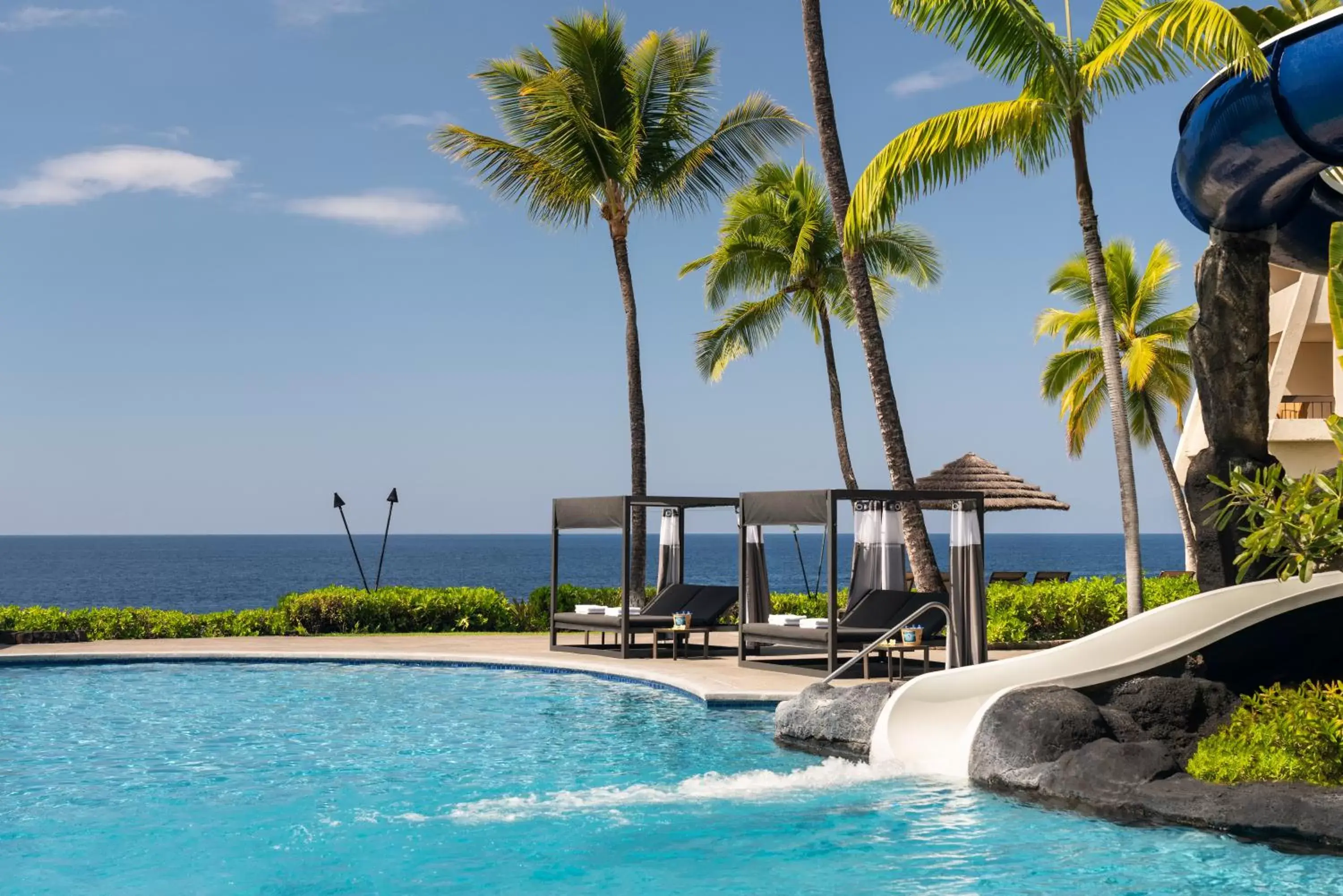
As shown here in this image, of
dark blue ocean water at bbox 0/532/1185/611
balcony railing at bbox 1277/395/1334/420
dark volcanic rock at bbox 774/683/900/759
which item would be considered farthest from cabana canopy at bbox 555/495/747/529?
dark blue ocean water at bbox 0/532/1185/611

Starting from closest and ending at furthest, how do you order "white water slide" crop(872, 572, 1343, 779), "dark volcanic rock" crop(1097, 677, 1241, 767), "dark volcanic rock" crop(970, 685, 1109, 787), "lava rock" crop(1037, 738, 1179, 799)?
"lava rock" crop(1037, 738, 1179, 799) < "dark volcanic rock" crop(970, 685, 1109, 787) < "dark volcanic rock" crop(1097, 677, 1241, 767) < "white water slide" crop(872, 572, 1343, 779)

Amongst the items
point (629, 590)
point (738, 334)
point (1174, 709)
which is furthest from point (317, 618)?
point (1174, 709)

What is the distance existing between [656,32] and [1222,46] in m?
13.2

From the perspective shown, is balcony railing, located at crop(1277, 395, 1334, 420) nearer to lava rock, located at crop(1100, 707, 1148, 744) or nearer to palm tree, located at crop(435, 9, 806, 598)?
palm tree, located at crop(435, 9, 806, 598)

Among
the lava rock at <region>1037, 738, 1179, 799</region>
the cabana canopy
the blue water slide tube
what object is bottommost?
the lava rock at <region>1037, 738, 1179, 799</region>

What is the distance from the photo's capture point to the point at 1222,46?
935 cm

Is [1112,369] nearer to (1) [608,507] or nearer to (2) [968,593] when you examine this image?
(2) [968,593]

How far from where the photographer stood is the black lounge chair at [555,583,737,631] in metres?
15.9

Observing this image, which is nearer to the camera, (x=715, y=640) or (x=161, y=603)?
(x=715, y=640)

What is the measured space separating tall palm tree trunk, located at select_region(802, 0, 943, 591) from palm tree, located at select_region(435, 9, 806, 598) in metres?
4.58

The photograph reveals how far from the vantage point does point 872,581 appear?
47.3 feet

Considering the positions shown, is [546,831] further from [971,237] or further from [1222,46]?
[971,237]

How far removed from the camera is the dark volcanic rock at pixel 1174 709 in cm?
913

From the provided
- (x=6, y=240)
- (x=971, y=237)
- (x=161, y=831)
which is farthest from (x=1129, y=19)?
(x=6, y=240)
